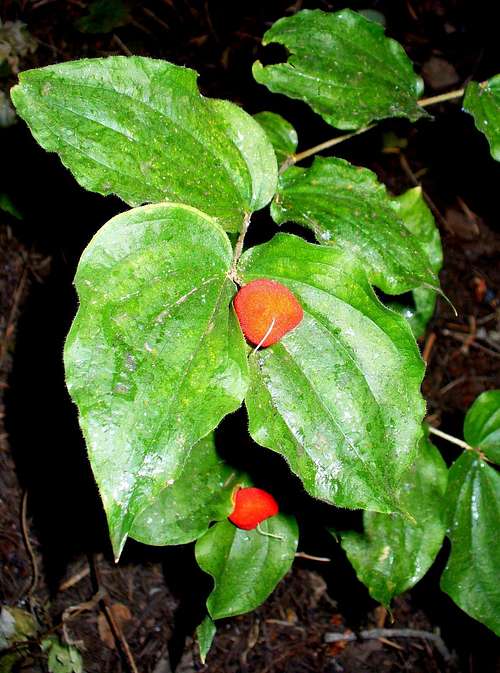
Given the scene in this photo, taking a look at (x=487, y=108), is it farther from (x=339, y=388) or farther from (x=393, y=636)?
(x=393, y=636)

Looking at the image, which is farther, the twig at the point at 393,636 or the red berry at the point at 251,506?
the twig at the point at 393,636

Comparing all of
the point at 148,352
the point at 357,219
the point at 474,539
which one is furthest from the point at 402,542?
the point at 148,352

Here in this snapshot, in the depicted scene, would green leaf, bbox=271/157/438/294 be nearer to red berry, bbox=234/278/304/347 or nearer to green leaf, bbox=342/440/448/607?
red berry, bbox=234/278/304/347

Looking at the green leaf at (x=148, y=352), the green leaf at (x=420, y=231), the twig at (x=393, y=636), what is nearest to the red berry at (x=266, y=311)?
the green leaf at (x=148, y=352)

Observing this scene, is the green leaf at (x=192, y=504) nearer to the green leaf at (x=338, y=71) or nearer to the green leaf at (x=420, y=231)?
the green leaf at (x=420, y=231)

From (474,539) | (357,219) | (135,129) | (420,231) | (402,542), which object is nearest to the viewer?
(135,129)

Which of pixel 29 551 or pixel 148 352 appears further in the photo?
pixel 29 551

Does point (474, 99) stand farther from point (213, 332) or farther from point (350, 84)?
point (213, 332)
